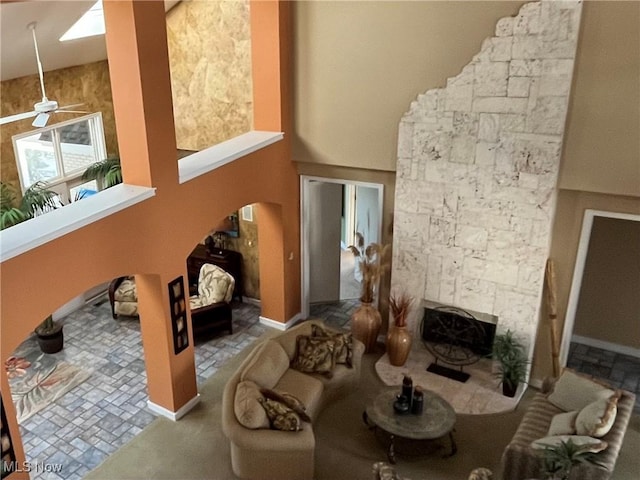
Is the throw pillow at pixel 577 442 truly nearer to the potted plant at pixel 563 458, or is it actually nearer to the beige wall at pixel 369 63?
the potted plant at pixel 563 458

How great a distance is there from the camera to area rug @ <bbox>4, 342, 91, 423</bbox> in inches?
316

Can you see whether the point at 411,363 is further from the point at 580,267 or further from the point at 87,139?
the point at 87,139

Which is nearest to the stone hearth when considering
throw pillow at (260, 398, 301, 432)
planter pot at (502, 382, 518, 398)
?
planter pot at (502, 382, 518, 398)

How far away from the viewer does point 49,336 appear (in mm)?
9062

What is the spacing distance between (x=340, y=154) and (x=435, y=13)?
92.9 inches

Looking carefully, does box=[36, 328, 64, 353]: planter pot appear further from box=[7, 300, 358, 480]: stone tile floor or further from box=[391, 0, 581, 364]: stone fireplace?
box=[391, 0, 581, 364]: stone fireplace

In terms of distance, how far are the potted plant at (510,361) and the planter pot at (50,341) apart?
6.56 m

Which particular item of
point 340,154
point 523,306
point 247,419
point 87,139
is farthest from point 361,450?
point 87,139

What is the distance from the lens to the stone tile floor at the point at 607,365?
8531 mm

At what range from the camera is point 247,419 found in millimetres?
A: 6367

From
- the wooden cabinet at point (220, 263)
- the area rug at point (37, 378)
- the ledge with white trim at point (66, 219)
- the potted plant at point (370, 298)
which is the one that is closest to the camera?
the ledge with white trim at point (66, 219)

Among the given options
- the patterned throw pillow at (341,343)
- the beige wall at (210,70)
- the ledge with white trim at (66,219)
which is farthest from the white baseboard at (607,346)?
the ledge with white trim at (66,219)

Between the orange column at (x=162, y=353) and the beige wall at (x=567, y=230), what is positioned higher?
the beige wall at (x=567, y=230)

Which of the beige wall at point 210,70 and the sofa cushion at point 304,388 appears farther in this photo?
the beige wall at point 210,70
